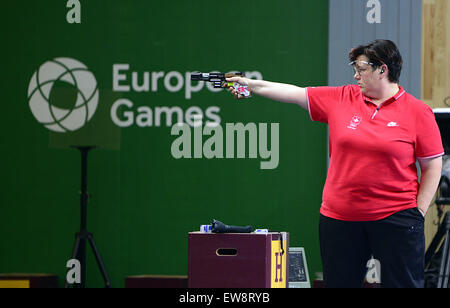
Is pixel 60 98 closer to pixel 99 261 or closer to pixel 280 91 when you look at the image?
pixel 99 261

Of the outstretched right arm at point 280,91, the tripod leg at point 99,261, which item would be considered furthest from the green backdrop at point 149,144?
the outstretched right arm at point 280,91

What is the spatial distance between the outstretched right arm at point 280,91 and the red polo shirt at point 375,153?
0.16 meters

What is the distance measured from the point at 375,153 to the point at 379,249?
1.22 feet

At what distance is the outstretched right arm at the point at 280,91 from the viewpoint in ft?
9.41

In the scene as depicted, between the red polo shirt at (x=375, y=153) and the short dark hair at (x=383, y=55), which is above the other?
the short dark hair at (x=383, y=55)

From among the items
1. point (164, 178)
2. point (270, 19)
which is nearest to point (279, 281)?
point (164, 178)

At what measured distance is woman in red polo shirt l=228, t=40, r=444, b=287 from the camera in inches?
102

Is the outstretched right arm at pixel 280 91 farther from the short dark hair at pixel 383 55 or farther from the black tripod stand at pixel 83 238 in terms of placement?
the black tripod stand at pixel 83 238

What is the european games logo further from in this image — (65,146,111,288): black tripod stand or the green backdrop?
(65,146,111,288): black tripod stand

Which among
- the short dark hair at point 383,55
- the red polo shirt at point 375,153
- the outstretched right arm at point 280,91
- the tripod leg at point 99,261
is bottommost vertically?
A: the tripod leg at point 99,261

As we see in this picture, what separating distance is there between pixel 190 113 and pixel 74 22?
45.5 inches

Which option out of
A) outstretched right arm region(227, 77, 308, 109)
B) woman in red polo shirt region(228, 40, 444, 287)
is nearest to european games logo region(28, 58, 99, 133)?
outstretched right arm region(227, 77, 308, 109)

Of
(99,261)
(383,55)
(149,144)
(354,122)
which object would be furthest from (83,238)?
(383,55)

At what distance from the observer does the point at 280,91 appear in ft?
9.61
